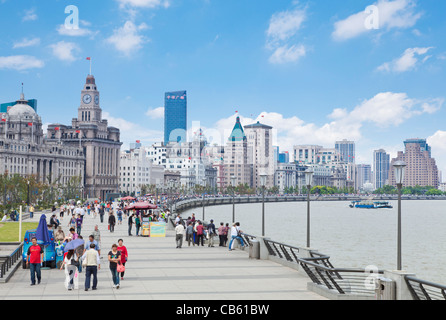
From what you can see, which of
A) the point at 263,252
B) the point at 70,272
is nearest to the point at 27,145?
the point at 263,252

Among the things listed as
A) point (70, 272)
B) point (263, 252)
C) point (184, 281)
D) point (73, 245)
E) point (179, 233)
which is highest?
point (73, 245)

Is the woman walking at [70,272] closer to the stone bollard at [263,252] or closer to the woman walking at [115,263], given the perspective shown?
the woman walking at [115,263]

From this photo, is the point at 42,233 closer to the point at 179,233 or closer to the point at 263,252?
the point at 263,252

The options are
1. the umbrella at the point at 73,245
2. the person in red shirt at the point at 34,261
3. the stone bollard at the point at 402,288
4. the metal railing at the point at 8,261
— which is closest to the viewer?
the stone bollard at the point at 402,288

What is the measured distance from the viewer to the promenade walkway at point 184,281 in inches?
800

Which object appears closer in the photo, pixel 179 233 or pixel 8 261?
pixel 8 261

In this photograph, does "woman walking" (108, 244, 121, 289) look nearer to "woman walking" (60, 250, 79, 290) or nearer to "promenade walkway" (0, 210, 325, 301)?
"promenade walkway" (0, 210, 325, 301)

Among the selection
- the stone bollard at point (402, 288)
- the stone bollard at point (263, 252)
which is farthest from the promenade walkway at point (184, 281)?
the stone bollard at point (402, 288)

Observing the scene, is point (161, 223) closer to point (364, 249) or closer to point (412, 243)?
point (364, 249)

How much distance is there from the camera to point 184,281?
23516 millimetres

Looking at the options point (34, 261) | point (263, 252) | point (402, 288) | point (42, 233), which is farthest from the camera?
point (263, 252)

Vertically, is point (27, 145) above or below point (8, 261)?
above
